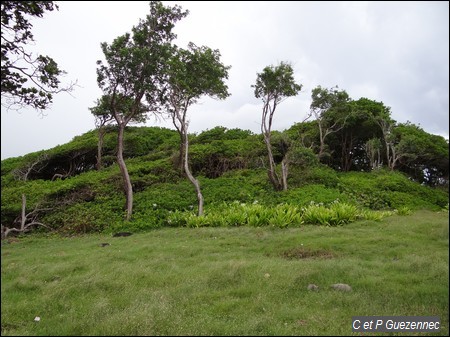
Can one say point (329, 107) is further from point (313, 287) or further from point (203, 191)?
point (313, 287)

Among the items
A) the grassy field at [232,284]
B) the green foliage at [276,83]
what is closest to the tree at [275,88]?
the green foliage at [276,83]

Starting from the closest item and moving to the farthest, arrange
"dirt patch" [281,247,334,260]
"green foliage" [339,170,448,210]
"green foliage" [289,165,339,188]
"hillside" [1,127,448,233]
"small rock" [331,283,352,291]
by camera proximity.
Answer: "small rock" [331,283,352,291], "dirt patch" [281,247,334,260], "hillside" [1,127,448,233], "green foliage" [339,170,448,210], "green foliage" [289,165,339,188]

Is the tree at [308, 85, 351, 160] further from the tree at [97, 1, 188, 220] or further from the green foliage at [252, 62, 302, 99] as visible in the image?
the tree at [97, 1, 188, 220]

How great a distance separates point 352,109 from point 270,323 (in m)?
21.6

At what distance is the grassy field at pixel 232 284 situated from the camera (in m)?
4.87

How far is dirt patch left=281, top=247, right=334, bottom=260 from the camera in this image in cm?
852

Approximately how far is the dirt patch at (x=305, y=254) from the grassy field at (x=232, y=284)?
0.03 m

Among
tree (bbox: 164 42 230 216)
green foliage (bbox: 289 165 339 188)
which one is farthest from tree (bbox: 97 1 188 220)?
green foliage (bbox: 289 165 339 188)

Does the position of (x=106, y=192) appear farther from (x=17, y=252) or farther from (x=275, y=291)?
(x=275, y=291)

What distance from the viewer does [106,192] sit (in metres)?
18.8

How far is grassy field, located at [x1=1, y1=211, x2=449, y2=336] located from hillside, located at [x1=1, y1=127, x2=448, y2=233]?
11.2 ft

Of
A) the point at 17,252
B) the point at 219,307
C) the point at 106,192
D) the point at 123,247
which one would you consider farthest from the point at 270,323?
the point at 106,192

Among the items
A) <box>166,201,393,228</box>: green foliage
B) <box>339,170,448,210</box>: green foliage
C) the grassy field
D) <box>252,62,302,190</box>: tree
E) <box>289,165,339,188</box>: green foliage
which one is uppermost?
<box>252,62,302,190</box>: tree

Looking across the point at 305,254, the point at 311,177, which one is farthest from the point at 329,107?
the point at 305,254
